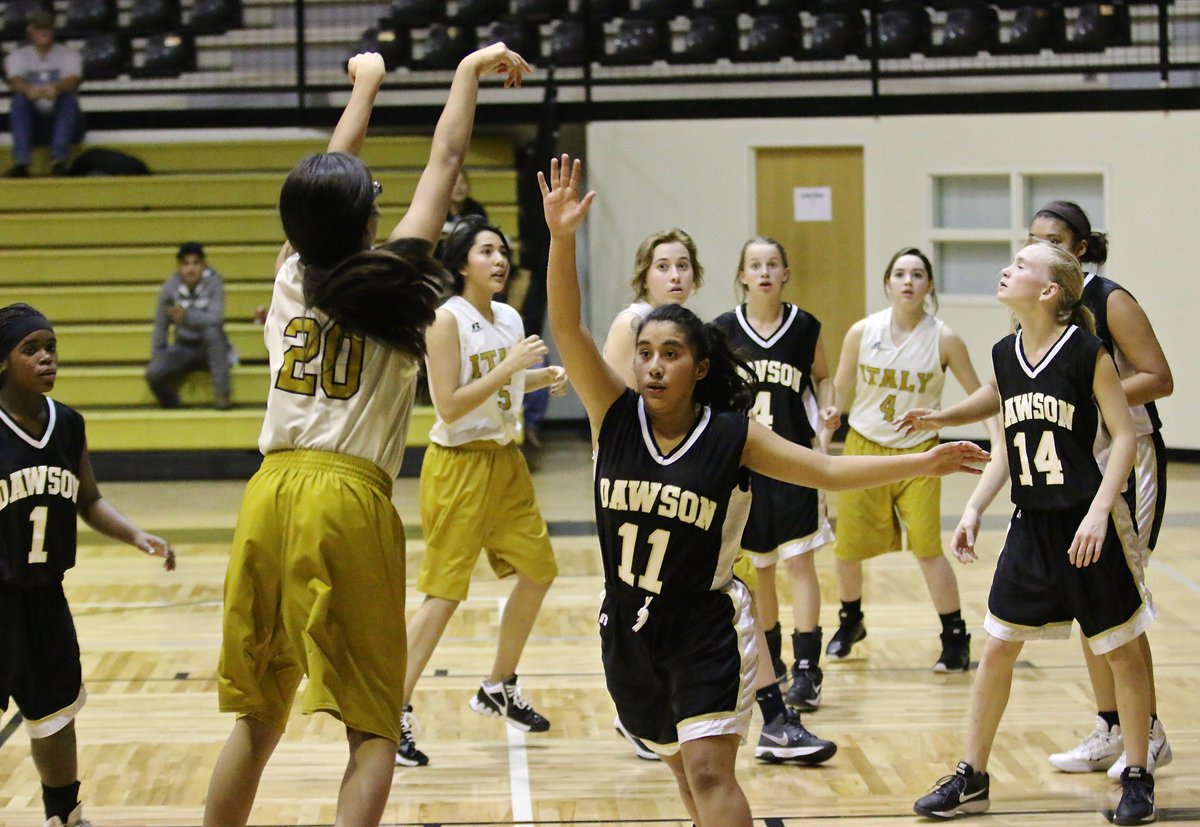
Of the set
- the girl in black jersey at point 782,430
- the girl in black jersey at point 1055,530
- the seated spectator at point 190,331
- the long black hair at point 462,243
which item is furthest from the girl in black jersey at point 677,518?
the seated spectator at point 190,331

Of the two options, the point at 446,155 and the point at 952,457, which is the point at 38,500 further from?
the point at 952,457

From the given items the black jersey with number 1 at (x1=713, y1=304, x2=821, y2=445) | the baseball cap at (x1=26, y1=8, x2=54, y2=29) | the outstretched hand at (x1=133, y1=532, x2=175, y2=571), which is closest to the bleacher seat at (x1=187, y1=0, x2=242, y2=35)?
the baseball cap at (x1=26, y1=8, x2=54, y2=29)

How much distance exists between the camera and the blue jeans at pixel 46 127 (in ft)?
40.3

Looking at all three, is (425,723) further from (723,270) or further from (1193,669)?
(723,270)

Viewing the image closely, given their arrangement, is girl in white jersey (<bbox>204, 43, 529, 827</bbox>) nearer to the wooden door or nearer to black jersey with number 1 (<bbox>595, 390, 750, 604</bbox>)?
black jersey with number 1 (<bbox>595, 390, 750, 604</bbox>)

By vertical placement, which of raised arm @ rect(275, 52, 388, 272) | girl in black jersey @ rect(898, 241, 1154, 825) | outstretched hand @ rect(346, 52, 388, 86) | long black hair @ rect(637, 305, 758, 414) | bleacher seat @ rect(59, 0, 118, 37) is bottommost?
girl in black jersey @ rect(898, 241, 1154, 825)

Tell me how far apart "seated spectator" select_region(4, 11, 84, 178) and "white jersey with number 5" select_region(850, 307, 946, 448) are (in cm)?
884

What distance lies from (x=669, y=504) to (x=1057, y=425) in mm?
1386

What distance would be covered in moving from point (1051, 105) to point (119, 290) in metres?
7.77

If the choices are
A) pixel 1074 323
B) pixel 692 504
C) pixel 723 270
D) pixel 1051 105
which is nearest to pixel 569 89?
pixel 723 270

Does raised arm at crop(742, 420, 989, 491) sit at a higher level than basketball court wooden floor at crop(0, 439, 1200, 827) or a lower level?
higher

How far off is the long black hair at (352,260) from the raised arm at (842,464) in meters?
0.81

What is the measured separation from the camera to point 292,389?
2906mm

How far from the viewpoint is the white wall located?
37.2ft
